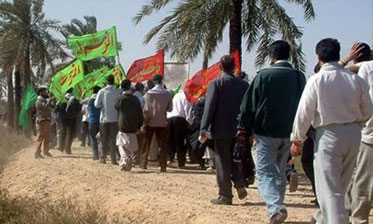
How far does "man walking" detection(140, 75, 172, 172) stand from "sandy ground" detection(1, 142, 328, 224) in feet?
1.90

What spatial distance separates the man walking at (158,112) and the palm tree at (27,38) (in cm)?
1804

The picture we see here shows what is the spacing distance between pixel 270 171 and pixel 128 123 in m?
5.73

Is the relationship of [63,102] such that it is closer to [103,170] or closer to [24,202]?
[103,170]

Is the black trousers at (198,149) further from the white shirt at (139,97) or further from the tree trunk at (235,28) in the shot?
the tree trunk at (235,28)

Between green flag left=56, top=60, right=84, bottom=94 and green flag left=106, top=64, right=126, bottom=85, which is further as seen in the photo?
green flag left=56, top=60, right=84, bottom=94

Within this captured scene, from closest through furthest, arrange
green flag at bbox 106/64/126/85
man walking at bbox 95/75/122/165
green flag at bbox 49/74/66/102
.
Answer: man walking at bbox 95/75/122/165 → green flag at bbox 106/64/126/85 → green flag at bbox 49/74/66/102

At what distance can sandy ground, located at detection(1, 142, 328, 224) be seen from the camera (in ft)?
25.0

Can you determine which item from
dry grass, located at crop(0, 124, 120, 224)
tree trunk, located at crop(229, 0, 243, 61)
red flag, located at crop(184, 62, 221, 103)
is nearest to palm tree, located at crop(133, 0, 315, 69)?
tree trunk, located at crop(229, 0, 243, 61)

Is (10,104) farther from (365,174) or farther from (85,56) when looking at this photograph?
(365,174)

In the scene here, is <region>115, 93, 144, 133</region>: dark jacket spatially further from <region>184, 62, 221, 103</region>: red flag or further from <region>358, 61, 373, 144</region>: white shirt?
<region>358, 61, 373, 144</region>: white shirt

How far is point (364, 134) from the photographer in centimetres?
619

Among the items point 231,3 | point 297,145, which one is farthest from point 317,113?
point 231,3

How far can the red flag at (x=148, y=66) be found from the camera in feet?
49.1

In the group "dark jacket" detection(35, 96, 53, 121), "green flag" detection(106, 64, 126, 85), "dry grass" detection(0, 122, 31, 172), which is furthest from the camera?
"dry grass" detection(0, 122, 31, 172)
